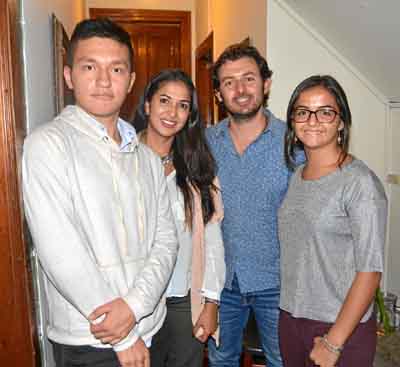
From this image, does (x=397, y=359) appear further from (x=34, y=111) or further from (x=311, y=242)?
(x=34, y=111)

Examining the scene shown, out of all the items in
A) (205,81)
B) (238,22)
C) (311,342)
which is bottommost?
(311,342)

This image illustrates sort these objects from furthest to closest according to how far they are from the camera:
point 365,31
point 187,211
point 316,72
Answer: point 316,72
point 365,31
point 187,211

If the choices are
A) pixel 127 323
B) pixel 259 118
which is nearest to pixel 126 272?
pixel 127 323

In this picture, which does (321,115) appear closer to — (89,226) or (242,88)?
(242,88)

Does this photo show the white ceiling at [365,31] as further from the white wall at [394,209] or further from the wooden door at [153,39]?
the wooden door at [153,39]

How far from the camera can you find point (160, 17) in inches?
182

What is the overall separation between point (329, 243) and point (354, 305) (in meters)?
0.18

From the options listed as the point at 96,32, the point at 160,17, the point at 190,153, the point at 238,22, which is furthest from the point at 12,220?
the point at 160,17

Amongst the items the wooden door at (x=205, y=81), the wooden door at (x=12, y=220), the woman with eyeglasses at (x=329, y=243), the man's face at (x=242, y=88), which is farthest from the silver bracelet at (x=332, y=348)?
the wooden door at (x=205, y=81)

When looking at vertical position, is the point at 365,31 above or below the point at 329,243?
above

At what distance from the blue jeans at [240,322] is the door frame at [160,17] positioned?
10.9ft

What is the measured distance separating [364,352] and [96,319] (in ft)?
2.50

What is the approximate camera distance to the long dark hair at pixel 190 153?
5.24ft

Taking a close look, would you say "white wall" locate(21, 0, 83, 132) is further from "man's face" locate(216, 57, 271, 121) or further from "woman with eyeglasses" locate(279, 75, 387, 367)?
"woman with eyeglasses" locate(279, 75, 387, 367)
